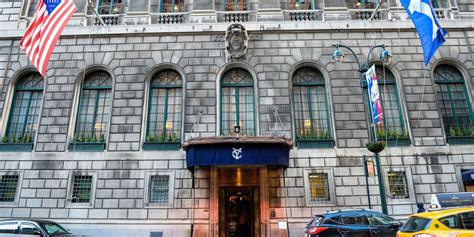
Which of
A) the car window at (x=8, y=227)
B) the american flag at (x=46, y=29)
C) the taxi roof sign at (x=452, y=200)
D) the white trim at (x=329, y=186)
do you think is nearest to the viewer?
the taxi roof sign at (x=452, y=200)

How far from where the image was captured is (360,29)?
1798 centimetres

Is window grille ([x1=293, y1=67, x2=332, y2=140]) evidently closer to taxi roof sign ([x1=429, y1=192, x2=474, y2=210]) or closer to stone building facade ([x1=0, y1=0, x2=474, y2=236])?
stone building facade ([x1=0, y1=0, x2=474, y2=236])

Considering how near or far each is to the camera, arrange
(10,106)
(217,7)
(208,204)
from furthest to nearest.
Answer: (217,7) < (10,106) < (208,204)

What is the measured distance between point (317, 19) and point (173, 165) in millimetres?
11862

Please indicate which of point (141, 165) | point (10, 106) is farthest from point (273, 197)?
point (10, 106)

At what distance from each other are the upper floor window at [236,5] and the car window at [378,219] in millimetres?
13390

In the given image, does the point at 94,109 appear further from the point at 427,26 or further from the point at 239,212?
the point at 427,26

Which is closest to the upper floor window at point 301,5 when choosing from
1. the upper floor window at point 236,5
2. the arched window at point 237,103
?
the upper floor window at point 236,5

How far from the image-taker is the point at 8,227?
11.9m

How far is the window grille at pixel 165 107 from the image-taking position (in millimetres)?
16906

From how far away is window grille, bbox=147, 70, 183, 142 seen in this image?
16.9 metres

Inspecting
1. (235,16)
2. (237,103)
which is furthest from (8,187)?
(235,16)

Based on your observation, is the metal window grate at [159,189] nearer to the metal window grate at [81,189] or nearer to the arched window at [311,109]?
the metal window grate at [81,189]

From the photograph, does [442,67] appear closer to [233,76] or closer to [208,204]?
[233,76]
